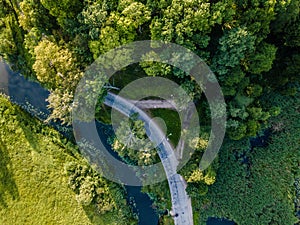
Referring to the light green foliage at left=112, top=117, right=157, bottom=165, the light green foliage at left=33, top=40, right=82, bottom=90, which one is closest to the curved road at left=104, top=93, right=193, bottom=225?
the light green foliage at left=112, top=117, right=157, bottom=165

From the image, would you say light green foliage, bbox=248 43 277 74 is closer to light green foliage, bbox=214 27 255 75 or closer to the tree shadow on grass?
light green foliage, bbox=214 27 255 75

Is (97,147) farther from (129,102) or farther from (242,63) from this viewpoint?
(242,63)

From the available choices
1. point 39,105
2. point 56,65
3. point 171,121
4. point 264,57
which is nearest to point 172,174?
point 171,121

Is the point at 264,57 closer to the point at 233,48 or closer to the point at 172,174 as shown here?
the point at 233,48

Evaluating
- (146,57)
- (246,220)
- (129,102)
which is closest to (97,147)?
(129,102)

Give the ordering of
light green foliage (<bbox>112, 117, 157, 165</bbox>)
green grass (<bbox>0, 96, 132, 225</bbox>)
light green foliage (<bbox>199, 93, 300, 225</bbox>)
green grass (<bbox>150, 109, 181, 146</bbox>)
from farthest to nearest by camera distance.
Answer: green grass (<bbox>0, 96, 132, 225</bbox>) → green grass (<bbox>150, 109, 181, 146</bbox>) → light green foliage (<bbox>199, 93, 300, 225</bbox>) → light green foliage (<bbox>112, 117, 157, 165</bbox>)

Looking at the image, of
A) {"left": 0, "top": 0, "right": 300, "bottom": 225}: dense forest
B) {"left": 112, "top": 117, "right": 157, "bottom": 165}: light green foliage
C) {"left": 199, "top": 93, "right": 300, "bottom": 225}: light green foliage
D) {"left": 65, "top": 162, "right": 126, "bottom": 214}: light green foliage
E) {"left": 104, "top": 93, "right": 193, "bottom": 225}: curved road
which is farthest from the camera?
{"left": 104, "top": 93, "right": 193, "bottom": 225}: curved road

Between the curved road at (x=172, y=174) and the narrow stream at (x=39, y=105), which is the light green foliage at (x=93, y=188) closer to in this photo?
the narrow stream at (x=39, y=105)
